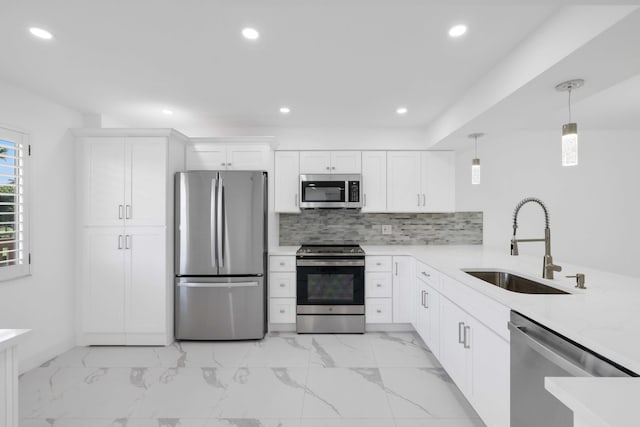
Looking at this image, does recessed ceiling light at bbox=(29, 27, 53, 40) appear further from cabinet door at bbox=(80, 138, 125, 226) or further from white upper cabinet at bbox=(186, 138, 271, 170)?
white upper cabinet at bbox=(186, 138, 271, 170)

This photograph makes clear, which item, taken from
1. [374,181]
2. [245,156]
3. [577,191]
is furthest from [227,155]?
[577,191]

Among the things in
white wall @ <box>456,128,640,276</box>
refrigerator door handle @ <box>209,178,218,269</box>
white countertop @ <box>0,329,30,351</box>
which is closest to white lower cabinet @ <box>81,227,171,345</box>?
refrigerator door handle @ <box>209,178,218,269</box>

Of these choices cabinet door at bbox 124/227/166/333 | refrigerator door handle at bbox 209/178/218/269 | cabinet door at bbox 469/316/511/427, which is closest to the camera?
cabinet door at bbox 469/316/511/427

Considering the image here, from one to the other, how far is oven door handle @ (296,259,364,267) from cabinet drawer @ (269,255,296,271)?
3.3 inches

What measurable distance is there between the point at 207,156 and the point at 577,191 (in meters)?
4.47

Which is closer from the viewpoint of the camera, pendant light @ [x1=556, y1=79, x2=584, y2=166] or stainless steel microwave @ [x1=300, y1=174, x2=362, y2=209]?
pendant light @ [x1=556, y1=79, x2=584, y2=166]

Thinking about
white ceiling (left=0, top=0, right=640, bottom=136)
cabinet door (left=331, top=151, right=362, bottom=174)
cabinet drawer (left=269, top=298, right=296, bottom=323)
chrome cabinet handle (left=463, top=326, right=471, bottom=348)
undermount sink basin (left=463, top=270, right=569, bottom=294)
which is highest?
white ceiling (left=0, top=0, right=640, bottom=136)

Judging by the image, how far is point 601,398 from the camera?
0.70m

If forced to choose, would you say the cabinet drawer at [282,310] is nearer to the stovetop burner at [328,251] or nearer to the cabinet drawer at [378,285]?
the stovetop burner at [328,251]

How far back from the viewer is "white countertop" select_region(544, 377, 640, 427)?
2.10ft

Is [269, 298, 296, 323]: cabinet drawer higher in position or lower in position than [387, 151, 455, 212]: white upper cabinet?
lower

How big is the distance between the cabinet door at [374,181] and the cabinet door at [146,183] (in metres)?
2.23

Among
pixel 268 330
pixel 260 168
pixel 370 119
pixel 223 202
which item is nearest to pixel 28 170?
pixel 223 202

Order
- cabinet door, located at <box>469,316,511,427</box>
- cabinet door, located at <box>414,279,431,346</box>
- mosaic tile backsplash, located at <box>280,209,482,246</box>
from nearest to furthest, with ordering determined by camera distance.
A: cabinet door, located at <box>469,316,511,427</box>
cabinet door, located at <box>414,279,431,346</box>
mosaic tile backsplash, located at <box>280,209,482,246</box>
